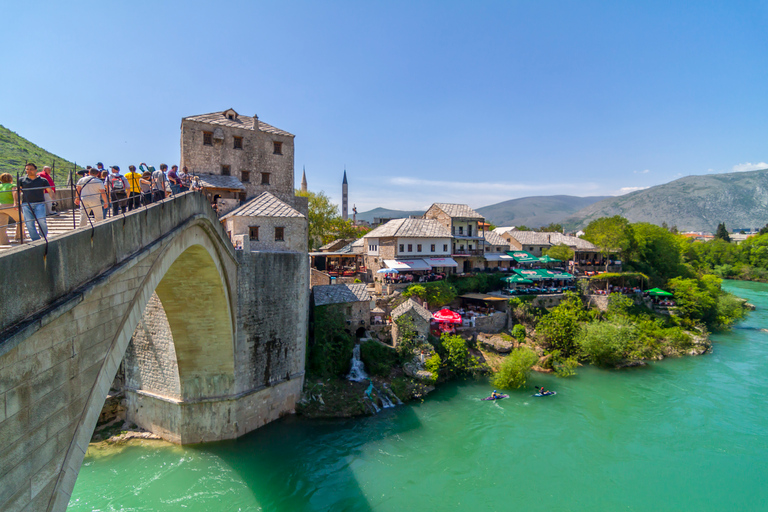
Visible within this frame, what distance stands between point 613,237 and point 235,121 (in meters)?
36.6

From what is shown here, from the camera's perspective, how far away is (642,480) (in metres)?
14.1

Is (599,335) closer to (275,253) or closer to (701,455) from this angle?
(701,455)

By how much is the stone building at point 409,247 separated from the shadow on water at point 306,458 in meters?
13.3

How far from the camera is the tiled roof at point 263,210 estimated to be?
50.1ft

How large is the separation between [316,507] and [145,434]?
8.10 metres

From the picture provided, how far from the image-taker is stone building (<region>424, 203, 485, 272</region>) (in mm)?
33469

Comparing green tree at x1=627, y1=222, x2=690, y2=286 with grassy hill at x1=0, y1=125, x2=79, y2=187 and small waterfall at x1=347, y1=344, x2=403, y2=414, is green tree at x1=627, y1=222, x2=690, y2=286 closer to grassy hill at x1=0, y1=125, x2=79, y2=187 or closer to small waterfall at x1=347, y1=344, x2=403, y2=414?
small waterfall at x1=347, y1=344, x2=403, y2=414

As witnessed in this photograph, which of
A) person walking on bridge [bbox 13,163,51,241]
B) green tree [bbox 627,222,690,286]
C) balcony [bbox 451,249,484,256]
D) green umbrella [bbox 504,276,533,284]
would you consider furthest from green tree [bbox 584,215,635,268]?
person walking on bridge [bbox 13,163,51,241]

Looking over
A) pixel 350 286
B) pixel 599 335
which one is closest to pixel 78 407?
pixel 350 286

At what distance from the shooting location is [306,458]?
14234 mm

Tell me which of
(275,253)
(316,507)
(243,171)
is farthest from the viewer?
(243,171)

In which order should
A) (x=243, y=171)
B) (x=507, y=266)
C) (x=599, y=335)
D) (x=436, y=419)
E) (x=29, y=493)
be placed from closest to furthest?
(x=29, y=493)
(x=436, y=419)
(x=243, y=171)
(x=599, y=335)
(x=507, y=266)

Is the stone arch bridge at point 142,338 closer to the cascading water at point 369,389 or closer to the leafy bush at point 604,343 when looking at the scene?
the cascading water at point 369,389

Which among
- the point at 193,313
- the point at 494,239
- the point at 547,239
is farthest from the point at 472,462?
the point at 547,239
